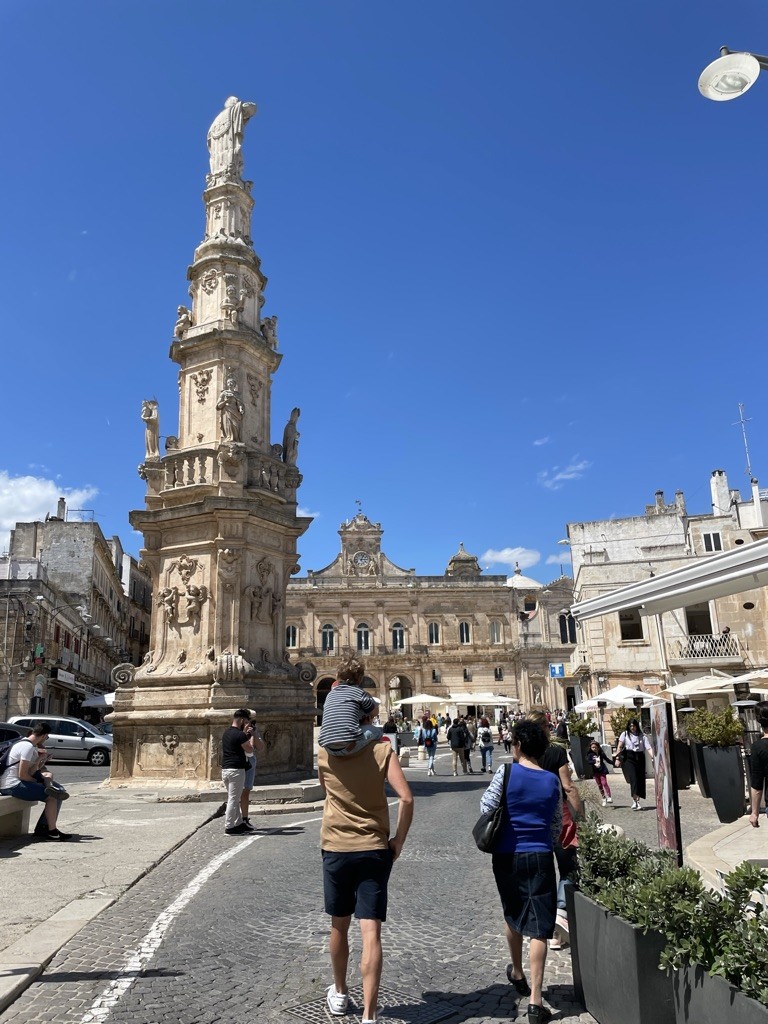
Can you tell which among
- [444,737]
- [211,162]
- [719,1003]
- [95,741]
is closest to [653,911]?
[719,1003]

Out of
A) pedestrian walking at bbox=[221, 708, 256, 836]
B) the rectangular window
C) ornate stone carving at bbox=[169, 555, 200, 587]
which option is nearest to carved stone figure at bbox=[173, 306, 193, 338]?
ornate stone carving at bbox=[169, 555, 200, 587]

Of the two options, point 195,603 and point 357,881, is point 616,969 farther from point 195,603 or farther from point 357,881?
point 195,603

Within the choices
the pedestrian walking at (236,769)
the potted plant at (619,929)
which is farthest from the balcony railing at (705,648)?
the potted plant at (619,929)

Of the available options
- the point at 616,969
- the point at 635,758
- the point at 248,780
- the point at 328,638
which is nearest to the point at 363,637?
the point at 328,638

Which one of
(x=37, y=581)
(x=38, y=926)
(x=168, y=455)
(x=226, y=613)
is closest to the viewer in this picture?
(x=38, y=926)

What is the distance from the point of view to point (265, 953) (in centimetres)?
496

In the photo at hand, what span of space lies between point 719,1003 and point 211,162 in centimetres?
2012

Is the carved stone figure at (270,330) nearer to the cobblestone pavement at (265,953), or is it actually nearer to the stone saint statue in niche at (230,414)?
the stone saint statue in niche at (230,414)

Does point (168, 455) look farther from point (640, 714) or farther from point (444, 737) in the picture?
point (444, 737)

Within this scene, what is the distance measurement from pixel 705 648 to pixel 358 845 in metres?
29.2

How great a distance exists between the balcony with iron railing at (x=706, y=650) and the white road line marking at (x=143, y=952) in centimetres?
2570

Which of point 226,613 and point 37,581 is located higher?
point 37,581

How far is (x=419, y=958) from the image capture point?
4.91 metres

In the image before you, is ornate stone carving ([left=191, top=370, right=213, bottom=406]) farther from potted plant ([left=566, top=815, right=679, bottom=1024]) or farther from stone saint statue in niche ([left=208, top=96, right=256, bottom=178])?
potted plant ([left=566, top=815, right=679, bottom=1024])
